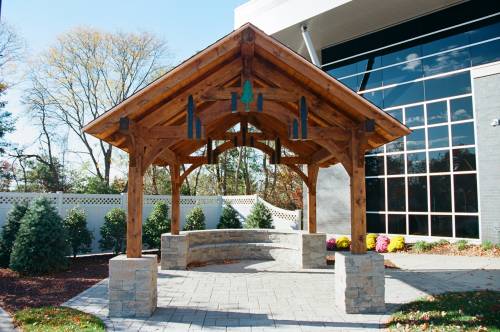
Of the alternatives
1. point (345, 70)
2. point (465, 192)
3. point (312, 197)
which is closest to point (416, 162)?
point (465, 192)

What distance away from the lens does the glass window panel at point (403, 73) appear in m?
15.8

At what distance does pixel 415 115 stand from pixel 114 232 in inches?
464

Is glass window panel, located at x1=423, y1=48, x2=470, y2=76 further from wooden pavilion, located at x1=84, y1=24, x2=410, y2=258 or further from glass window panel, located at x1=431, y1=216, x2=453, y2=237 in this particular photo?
wooden pavilion, located at x1=84, y1=24, x2=410, y2=258

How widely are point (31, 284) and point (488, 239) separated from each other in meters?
13.2

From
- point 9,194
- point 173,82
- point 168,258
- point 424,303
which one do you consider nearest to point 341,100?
point 173,82

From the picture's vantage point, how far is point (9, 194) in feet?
41.5

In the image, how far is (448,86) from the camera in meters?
14.8

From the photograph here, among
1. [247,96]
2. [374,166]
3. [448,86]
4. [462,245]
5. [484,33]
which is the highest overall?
[484,33]

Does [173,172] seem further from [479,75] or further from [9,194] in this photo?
[479,75]

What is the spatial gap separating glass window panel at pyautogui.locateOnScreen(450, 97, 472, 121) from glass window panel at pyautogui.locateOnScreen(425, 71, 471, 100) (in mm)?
284

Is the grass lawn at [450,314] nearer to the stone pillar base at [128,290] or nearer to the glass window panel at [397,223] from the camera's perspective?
the stone pillar base at [128,290]

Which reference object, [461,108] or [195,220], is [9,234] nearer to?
[195,220]

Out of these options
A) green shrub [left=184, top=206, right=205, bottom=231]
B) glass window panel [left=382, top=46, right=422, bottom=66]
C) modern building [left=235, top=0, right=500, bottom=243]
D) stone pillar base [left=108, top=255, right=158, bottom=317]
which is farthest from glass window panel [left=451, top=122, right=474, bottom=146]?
stone pillar base [left=108, top=255, right=158, bottom=317]

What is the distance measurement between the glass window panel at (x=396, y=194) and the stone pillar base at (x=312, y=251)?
6.45 metres
